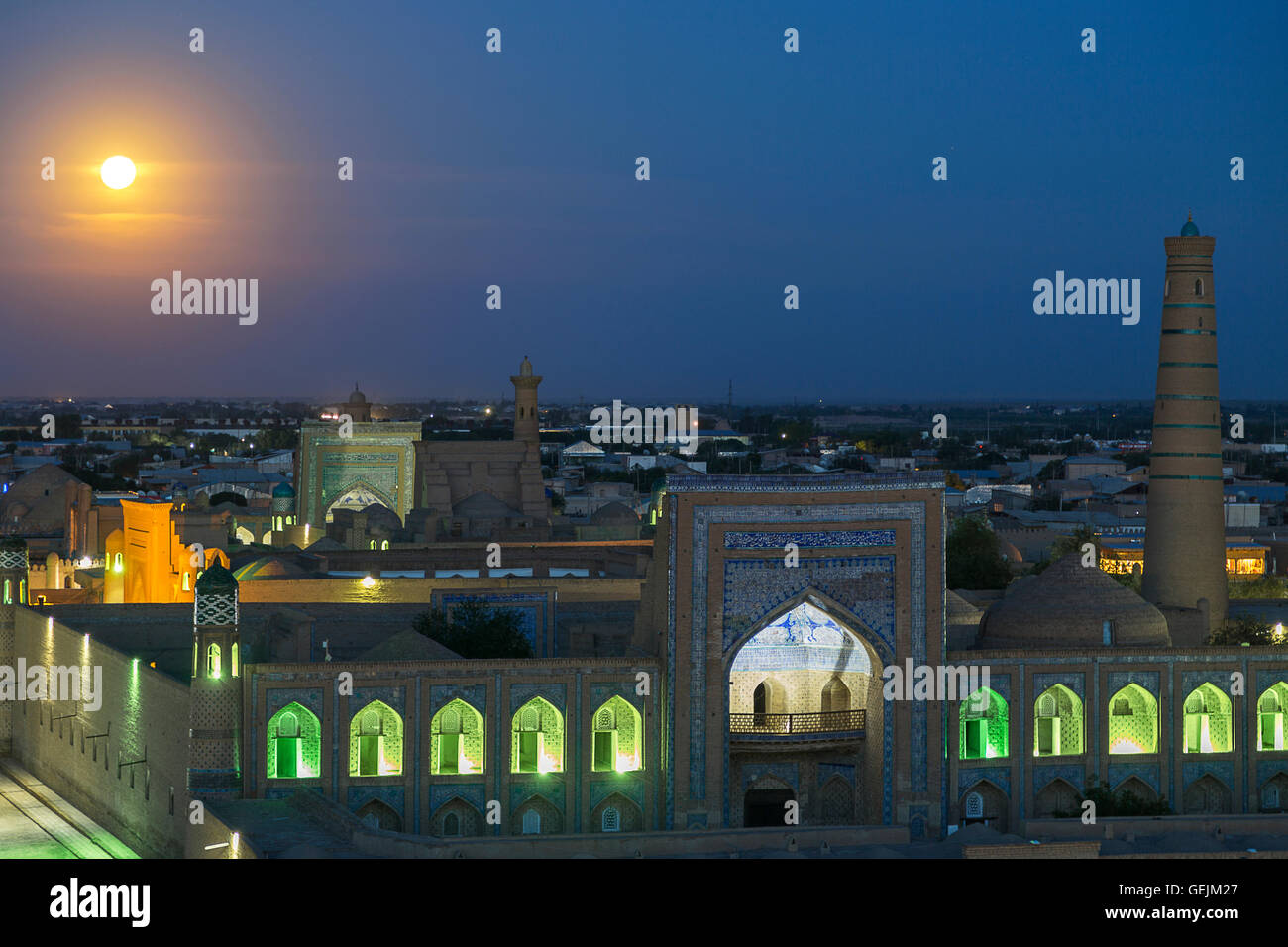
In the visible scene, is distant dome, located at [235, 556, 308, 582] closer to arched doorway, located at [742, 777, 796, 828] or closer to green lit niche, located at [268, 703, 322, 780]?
green lit niche, located at [268, 703, 322, 780]

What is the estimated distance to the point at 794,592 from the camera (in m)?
25.6

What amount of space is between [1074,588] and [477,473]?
25208 millimetres

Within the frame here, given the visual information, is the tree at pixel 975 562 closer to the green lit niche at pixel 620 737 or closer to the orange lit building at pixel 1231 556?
the orange lit building at pixel 1231 556

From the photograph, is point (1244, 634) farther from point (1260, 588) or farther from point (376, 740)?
point (376, 740)

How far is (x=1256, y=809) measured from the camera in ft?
89.8

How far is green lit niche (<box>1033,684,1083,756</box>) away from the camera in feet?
88.2

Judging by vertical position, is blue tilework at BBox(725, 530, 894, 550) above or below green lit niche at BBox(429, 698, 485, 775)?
above

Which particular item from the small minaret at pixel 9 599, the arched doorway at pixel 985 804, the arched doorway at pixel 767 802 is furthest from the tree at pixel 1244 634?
the small minaret at pixel 9 599

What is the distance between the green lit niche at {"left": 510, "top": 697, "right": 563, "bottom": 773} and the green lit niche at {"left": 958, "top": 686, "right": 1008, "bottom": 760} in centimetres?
547

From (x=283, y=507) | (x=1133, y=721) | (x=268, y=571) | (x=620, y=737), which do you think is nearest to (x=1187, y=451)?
(x=1133, y=721)

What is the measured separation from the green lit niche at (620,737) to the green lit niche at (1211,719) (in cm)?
780

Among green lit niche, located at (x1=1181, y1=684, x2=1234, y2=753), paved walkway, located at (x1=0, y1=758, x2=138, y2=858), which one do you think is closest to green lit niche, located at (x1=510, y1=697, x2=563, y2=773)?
paved walkway, located at (x1=0, y1=758, x2=138, y2=858)
